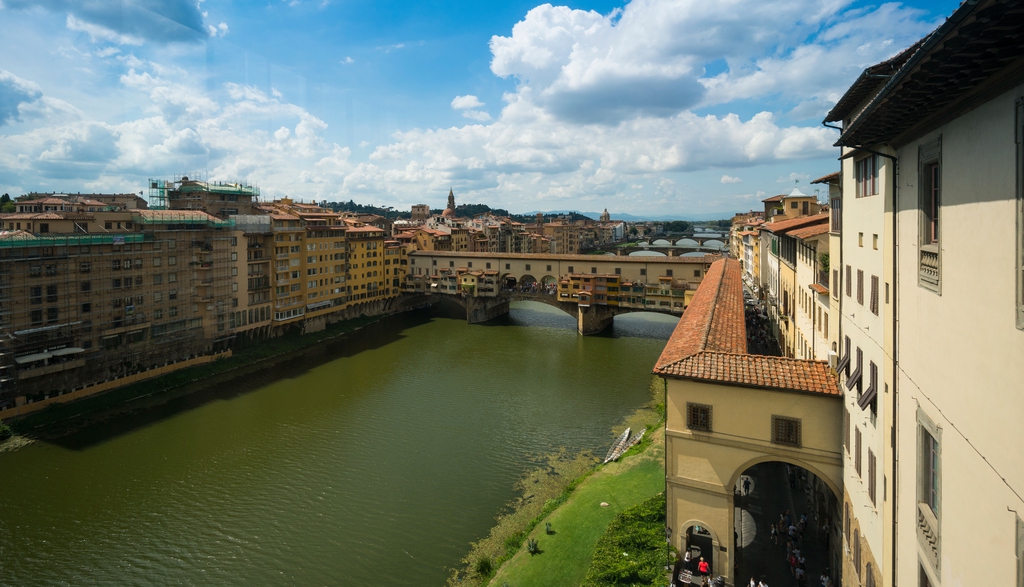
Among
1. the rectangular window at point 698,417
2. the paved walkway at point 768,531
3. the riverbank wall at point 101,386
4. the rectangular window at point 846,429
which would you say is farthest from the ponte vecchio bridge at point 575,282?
the rectangular window at point 846,429

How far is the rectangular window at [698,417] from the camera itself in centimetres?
1290

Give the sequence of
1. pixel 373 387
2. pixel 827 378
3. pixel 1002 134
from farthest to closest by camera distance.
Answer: pixel 373 387, pixel 827 378, pixel 1002 134

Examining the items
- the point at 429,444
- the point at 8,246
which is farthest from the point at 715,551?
the point at 8,246

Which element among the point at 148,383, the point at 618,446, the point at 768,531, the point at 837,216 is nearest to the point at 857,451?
the point at 837,216

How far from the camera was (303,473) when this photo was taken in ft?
67.7

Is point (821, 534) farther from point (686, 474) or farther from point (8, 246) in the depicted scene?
point (8, 246)

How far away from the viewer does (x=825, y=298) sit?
1477 cm

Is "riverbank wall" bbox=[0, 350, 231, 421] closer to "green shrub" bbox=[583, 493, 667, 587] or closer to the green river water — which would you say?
the green river water

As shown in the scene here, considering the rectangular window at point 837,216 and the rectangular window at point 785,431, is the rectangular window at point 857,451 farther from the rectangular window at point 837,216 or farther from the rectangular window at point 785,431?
the rectangular window at point 837,216

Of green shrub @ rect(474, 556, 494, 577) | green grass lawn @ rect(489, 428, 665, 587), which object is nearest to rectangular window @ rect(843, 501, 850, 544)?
green grass lawn @ rect(489, 428, 665, 587)

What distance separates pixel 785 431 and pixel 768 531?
462cm

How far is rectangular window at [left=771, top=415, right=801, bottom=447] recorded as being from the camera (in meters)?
12.3

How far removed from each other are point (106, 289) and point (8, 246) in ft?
16.0

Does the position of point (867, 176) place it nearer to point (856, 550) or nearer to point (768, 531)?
point (856, 550)
